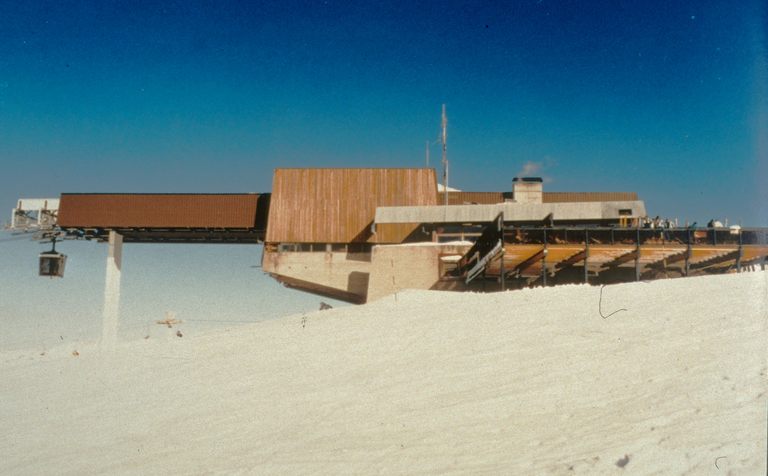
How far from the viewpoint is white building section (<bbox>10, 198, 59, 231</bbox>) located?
30.2m

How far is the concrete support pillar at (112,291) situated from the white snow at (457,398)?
47.4 ft

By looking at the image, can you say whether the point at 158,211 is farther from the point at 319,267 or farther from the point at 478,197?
the point at 478,197

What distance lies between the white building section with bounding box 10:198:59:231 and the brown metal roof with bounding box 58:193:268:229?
1.68 m

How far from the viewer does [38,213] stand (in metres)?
30.7

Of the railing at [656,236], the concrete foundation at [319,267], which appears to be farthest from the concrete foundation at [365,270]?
the railing at [656,236]

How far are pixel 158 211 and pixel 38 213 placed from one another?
7.11 meters

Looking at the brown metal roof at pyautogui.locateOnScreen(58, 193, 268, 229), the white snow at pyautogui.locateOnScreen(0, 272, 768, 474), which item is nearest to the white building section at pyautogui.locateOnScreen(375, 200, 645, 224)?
the brown metal roof at pyautogui.locateOnScreen(58, 193, 268, 229)

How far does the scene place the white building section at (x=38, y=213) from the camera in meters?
30.2

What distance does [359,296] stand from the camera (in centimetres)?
2669

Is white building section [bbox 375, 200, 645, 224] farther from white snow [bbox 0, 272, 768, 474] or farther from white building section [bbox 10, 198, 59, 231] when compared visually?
white building section [bbox 10, 198, 59, 231]

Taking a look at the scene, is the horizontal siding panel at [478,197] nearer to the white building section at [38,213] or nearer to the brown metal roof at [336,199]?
the brown metal roof at [336,199]

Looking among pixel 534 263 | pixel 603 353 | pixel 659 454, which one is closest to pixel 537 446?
pixel 659 454

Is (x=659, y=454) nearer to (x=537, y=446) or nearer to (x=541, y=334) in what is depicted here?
(x=537, y=446)

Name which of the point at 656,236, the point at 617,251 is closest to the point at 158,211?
the point at 617,251
